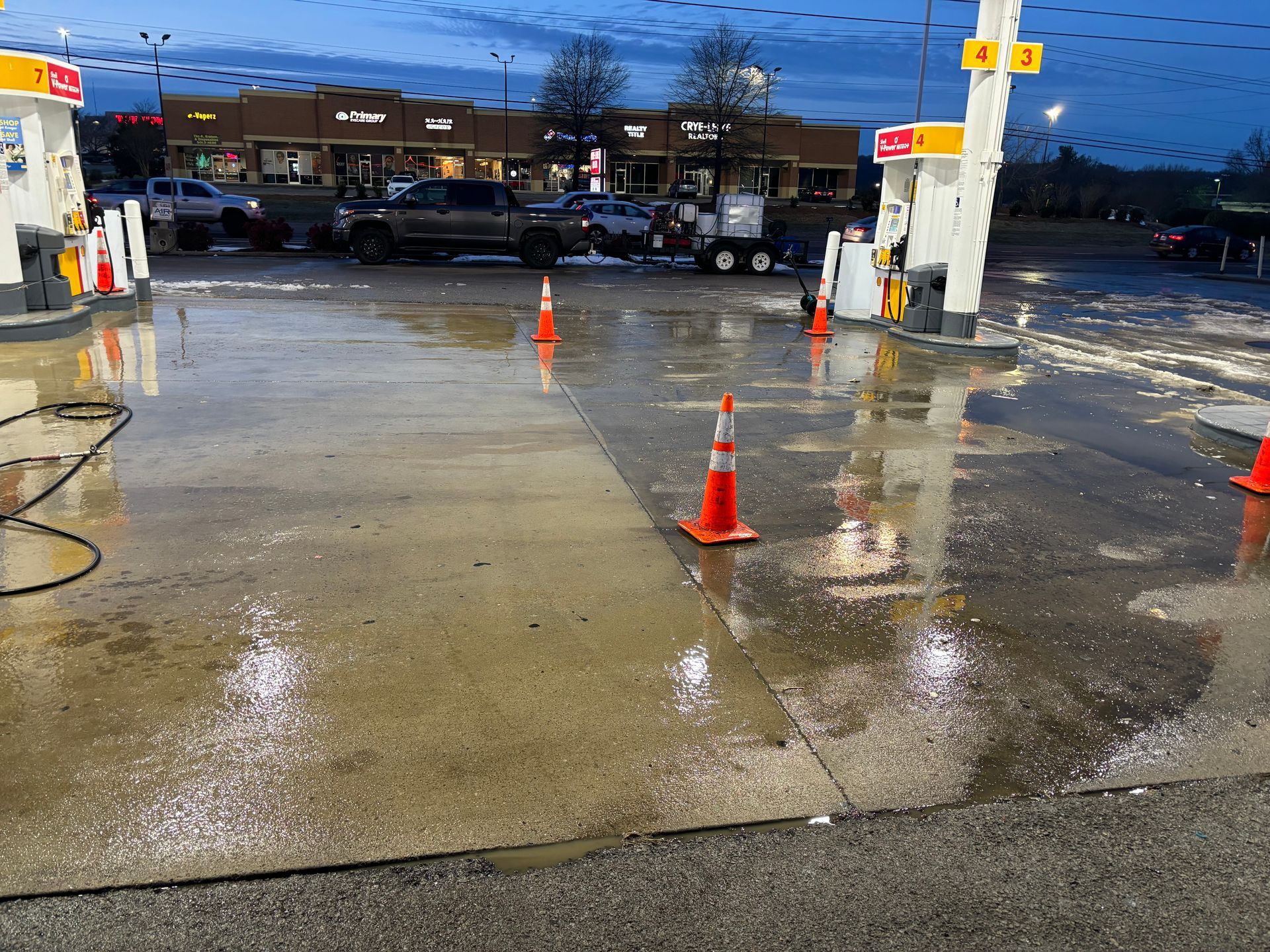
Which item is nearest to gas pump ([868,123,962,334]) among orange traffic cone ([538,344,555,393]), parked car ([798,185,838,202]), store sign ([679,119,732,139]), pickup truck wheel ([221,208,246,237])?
orange traffic cone ([538,344,555,393])

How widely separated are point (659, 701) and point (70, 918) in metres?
2.05

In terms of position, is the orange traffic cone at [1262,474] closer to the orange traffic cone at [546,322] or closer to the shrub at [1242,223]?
the orange traffic cone at [546,322]

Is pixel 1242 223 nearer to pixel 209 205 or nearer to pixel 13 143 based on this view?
pixel 209 205

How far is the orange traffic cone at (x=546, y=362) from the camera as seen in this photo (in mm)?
10016

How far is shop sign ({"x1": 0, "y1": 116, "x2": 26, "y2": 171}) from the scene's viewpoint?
1255cm

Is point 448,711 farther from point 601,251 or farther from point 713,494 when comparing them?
point 601,251

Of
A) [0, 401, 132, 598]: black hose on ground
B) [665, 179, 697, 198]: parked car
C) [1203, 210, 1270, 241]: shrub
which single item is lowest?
[0, 401, 132, 598]: black hose on ground

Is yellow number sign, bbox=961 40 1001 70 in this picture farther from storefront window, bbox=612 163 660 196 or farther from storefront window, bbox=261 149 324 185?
storefront window, bbox=261 149 324 185

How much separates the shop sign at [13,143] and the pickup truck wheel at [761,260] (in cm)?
1578

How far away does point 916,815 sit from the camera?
3256mm

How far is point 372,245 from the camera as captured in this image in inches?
877

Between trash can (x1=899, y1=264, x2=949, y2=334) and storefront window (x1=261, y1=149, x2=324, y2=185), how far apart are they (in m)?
67.5

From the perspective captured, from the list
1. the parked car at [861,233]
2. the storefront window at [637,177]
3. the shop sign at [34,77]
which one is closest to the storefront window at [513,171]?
the storefront window at [637,177]

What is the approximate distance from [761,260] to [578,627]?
2123 cm
